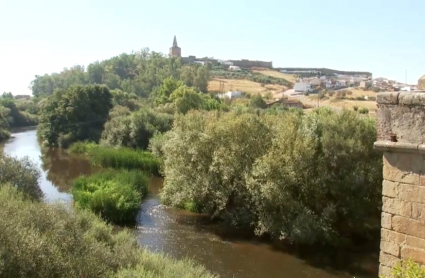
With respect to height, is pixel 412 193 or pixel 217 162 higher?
pixel 412 193

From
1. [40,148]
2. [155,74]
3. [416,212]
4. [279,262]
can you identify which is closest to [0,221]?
[416,212]

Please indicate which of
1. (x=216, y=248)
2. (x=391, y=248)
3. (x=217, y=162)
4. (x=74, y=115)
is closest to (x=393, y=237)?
(x=391, y=248)

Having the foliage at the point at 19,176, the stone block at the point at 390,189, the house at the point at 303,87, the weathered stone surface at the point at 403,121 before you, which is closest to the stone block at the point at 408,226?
the stone block at the point at 390,189

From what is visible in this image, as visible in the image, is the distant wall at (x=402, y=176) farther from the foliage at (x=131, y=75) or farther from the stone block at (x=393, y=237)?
the foliage at (x=131, y=75)

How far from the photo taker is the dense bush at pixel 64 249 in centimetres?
969

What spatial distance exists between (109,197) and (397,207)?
57.3 ft

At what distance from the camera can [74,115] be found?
158 ft

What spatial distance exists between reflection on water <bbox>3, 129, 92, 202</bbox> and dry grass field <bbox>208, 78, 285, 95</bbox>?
2420 inches

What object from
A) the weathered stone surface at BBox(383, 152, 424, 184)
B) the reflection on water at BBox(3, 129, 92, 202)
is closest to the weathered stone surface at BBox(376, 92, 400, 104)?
the weathered stone surface at BBox(383, 152, 424, 184)

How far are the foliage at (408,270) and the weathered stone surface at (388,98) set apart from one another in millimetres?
1875

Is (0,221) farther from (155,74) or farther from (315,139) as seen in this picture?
(155,74)

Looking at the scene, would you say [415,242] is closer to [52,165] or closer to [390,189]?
[390,189]

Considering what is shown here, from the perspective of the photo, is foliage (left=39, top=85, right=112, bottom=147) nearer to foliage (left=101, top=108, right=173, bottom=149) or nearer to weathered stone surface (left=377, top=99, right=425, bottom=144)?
foliage (left=101, top=108, right=173, bottom=149)

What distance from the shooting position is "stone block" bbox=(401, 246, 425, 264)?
5.31 m
